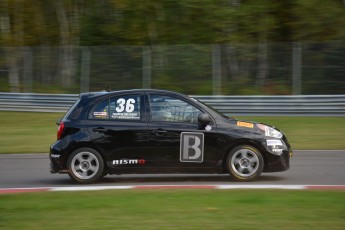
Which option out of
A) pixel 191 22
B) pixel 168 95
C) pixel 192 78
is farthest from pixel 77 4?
pixel 168 95

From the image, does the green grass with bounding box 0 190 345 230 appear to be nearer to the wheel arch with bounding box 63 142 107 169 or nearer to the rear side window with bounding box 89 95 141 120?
the wheel arch with bounding box 63 142 107 169

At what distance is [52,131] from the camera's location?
21656 mm

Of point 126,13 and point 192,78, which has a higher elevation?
point 126,13

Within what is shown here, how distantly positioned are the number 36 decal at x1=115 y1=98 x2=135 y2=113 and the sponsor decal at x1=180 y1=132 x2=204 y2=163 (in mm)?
962

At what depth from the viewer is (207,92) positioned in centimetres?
2581

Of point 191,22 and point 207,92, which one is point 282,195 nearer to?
point 207,92

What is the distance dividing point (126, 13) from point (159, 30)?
1.67 m

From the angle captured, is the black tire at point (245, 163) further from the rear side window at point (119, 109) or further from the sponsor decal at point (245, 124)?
the rear side window at point (119, 109)

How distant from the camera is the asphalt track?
38.7 ft

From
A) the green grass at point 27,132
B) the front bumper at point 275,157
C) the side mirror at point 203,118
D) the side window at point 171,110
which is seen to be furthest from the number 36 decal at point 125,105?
the green grass at point 27,132

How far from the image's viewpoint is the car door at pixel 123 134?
11.7 metres

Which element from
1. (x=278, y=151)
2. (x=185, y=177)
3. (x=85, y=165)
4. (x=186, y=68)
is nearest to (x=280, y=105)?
(x=186, y=68)

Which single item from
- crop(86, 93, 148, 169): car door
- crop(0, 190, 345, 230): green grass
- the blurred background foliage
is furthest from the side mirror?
the blurred background foliage

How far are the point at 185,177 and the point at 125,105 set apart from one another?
1.68m
